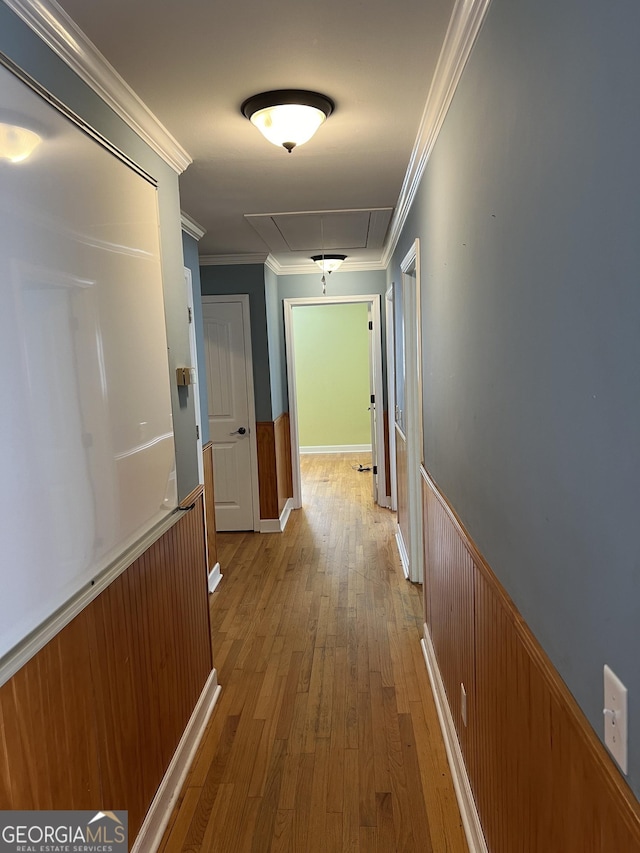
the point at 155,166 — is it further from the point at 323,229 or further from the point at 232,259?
the point at 232,259

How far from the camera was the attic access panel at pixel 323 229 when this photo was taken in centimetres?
361

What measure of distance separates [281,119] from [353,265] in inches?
141

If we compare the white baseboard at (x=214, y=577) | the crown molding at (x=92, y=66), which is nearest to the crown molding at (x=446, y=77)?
the crown molding at (x=92, y=66)

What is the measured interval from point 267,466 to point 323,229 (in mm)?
2030

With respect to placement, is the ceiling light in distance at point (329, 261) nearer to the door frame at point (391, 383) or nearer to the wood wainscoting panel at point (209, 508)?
the door frame at point (391, 383)

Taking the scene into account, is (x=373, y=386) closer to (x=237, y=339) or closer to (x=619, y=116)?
(x=237, y=339)

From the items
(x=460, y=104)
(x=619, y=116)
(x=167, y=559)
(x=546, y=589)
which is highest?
(x=460, y=104)

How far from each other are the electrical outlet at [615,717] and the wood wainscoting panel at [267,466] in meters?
4.25

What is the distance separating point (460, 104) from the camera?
173 cm

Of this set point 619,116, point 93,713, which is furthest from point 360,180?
point 93,713

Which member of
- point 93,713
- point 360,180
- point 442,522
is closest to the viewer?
point 93,713

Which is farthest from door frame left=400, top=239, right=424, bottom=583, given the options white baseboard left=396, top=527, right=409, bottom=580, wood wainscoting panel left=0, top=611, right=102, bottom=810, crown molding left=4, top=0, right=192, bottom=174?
wood wainscoting panel left=0, top=611, right=102, bottom=810

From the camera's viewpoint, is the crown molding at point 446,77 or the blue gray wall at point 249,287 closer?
the crown molding at point 446,77

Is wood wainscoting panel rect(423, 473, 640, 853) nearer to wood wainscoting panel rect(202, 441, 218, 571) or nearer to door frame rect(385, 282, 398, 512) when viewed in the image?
wood wainscoting panel rect(202, 441, 218, 571)
